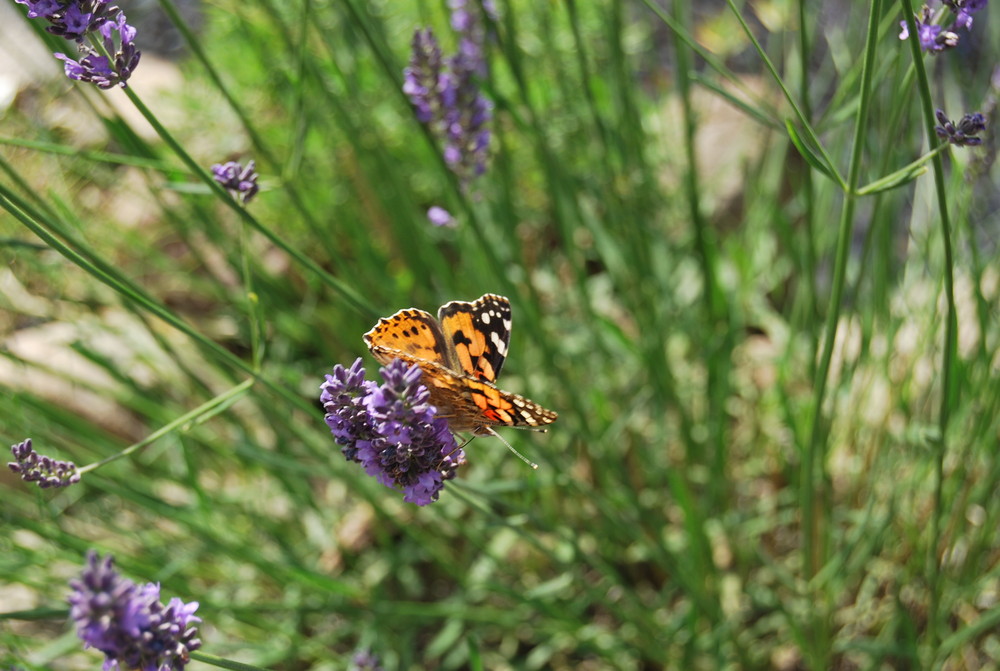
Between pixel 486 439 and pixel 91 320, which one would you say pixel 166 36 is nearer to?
pixel 91 320

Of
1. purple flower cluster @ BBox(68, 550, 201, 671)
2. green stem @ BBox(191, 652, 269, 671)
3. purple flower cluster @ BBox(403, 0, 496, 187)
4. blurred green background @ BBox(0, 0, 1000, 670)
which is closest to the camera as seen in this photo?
purple flower cluster @ BBox(68, 550, 201, 671)

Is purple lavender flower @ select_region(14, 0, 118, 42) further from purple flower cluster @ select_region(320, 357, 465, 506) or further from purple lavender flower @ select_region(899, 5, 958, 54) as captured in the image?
purple lavender flower @ select_region(899, 5, 958, 54)

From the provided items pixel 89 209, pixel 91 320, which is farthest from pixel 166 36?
pixel 91 320

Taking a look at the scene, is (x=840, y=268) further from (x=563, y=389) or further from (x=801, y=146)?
(x=563, y=389)

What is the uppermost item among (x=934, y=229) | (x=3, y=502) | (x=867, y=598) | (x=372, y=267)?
(x=372, y=267)

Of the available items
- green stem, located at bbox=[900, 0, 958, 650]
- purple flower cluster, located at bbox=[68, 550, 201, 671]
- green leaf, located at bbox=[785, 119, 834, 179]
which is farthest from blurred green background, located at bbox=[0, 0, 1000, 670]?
purple flower cluster, located at bbox=[68, 550, 201, 671]

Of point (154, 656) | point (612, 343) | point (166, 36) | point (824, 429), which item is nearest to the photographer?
point (154, 656)
